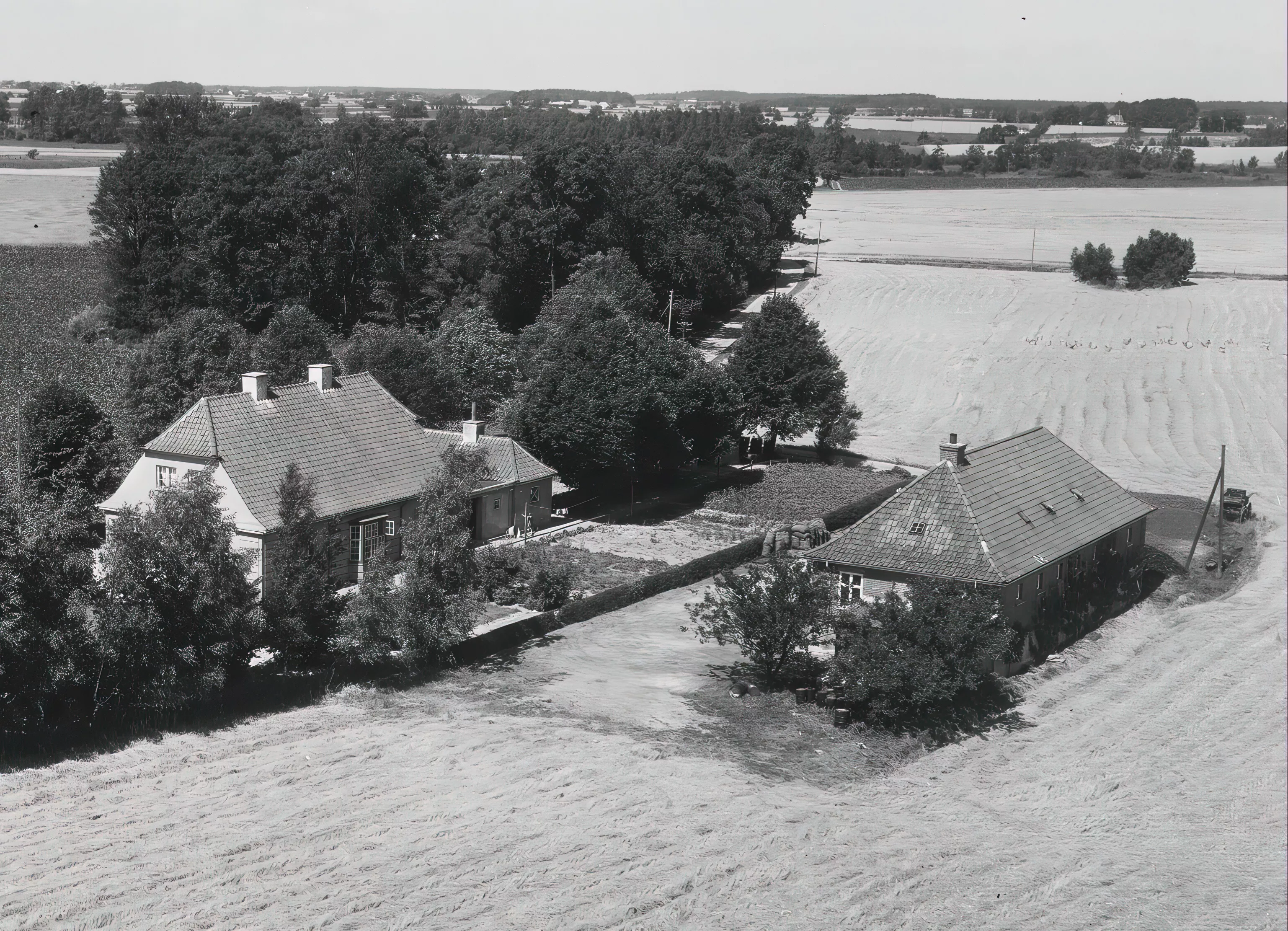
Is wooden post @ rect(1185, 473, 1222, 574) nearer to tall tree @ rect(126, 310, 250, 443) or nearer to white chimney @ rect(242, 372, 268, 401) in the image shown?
white chimney @ rect(242, 372, 268, 401)

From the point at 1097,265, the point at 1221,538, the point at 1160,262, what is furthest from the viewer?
the point at 1097,265

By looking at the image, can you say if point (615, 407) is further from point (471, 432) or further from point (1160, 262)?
point (1160, 262)

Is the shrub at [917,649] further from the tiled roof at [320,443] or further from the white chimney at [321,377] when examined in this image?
the white chimney at [321,377]

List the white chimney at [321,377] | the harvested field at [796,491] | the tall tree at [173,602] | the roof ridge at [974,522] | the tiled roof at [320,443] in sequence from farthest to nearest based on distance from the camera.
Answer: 1. the harvested field at [796,491]
2. the white chimney at [321,377]
3. the tiled roof at [320,443]
4. the roof ridge at [974,522]
5. the tall tree at [173,602]

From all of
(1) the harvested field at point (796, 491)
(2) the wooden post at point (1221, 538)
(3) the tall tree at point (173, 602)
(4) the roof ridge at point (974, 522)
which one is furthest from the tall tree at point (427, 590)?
(2) the wooden post at point (1221, 538)

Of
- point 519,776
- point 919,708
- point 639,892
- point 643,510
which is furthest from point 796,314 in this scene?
point 639,892

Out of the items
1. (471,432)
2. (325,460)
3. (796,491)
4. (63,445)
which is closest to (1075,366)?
(796,491)
